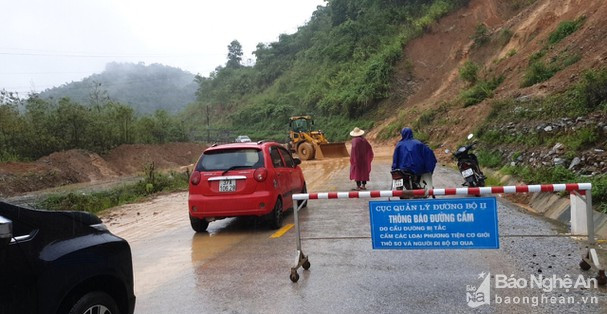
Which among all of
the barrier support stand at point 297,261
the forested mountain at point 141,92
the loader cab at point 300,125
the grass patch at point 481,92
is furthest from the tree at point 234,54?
the barrier support stand at point 297,261

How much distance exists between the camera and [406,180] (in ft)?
28.6

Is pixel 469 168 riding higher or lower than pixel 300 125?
lower

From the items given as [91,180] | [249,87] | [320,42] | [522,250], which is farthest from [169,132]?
[522,250]

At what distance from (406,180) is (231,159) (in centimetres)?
320

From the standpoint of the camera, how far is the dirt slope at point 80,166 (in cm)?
2675

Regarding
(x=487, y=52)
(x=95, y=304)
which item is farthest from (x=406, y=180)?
(x=487, y=52)

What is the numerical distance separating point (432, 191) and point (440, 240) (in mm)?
547

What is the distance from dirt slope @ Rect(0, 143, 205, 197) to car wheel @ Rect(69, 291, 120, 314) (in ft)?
81.3

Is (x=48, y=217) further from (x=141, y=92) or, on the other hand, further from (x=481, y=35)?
(x=141, y=92)

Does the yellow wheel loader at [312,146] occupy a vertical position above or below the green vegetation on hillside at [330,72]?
below

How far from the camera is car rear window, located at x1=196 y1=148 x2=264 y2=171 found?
8.56 m

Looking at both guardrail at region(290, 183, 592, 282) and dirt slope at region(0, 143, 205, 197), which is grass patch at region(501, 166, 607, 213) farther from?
dirt slope at region(0, 143, 205, 197)

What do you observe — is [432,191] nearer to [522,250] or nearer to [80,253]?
[522,250]

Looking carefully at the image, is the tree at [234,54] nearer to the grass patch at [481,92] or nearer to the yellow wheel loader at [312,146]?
the yellow wheel loader at [312,146]
